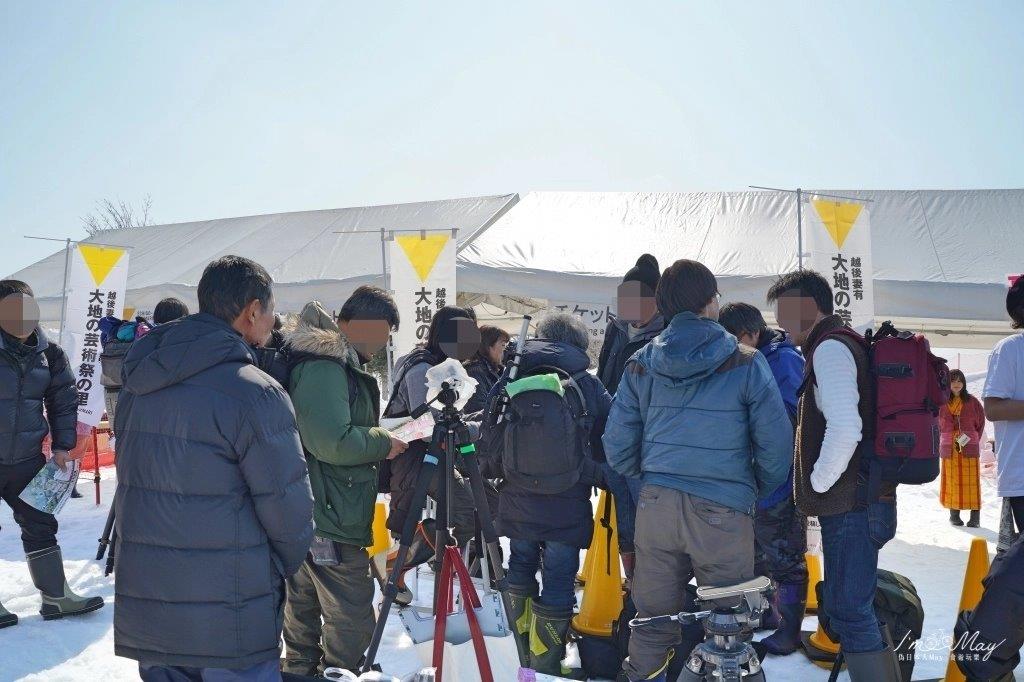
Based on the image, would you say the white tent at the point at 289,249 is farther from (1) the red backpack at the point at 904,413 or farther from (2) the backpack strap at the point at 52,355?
(1) the red backpack at the point at 904,413

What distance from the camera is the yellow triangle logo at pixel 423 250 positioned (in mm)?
7375

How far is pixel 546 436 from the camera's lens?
3266mm

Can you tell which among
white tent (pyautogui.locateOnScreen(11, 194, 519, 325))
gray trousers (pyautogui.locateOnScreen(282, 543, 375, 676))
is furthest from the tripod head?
white tent (pyautogui.locateOnScreen(11, 194, 519, 325))

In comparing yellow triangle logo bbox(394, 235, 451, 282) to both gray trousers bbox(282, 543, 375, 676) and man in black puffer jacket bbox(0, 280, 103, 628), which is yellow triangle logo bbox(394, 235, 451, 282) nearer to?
man in black puffer jacket bbox(0, 280, 103, 628)

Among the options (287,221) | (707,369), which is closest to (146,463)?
(707,369)

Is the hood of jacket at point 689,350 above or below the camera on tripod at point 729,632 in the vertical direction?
above

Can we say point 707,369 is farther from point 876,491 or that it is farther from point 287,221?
point 287,221

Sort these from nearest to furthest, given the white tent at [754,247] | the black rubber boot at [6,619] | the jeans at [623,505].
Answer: the jeans at [623,505] → the black rubber boot at [6,619] → the white tent at [754,247]

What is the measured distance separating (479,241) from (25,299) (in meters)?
6.21

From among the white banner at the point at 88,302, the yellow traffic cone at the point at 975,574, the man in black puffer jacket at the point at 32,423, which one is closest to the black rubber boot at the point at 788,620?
the yellow traffic cone at the point at 975,574

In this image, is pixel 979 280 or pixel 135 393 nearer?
pixel 135 393

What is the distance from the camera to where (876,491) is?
2846 millimetres

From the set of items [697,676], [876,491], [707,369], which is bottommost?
[697,676]

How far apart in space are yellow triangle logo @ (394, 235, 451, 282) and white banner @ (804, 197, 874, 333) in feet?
10.9
